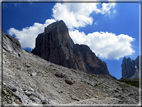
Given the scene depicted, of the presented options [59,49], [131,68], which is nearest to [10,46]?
[59,49]

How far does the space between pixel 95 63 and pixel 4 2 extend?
124029 millimetres

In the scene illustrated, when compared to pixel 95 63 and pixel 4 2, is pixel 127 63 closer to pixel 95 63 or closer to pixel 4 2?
pixel 95 63

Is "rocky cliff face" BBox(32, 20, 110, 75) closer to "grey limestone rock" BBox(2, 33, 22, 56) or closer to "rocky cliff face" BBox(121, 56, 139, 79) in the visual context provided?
"grey limestone rock" BBox(2, 33, 22, 56)

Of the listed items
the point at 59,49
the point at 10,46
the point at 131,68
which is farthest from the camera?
the point at 131,68

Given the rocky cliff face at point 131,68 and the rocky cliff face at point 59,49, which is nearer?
the rocky cliff face at point 59,49

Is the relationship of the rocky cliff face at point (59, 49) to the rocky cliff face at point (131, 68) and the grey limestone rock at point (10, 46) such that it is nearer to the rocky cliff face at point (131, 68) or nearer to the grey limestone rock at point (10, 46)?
the grey limestone rock at point (10, 46)

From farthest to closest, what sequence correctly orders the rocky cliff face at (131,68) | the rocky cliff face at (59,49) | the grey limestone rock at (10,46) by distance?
the rocky cliff face at (131,68) → the rocky cliff face at (59,49) → the grey limestone rock at (10,46)

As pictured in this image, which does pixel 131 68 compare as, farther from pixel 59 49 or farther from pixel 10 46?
pixel 10 46

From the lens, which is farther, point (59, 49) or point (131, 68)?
point (131, 68)

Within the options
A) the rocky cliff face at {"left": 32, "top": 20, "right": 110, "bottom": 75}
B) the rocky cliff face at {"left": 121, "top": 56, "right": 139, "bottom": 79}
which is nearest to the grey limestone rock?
the rocky cliff face at {"left": 32, "top": 20, "right": 110, "bottom": 75}

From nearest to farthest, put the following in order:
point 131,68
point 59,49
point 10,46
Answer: point 10,46, point 59,49, point 131,68

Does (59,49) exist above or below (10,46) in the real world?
Answer: above

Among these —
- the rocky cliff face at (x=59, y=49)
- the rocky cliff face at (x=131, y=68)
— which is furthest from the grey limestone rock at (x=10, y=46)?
the rocky cliff face at (x=131, y=68)

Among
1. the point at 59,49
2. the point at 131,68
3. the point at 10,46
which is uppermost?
the point at 59,49
